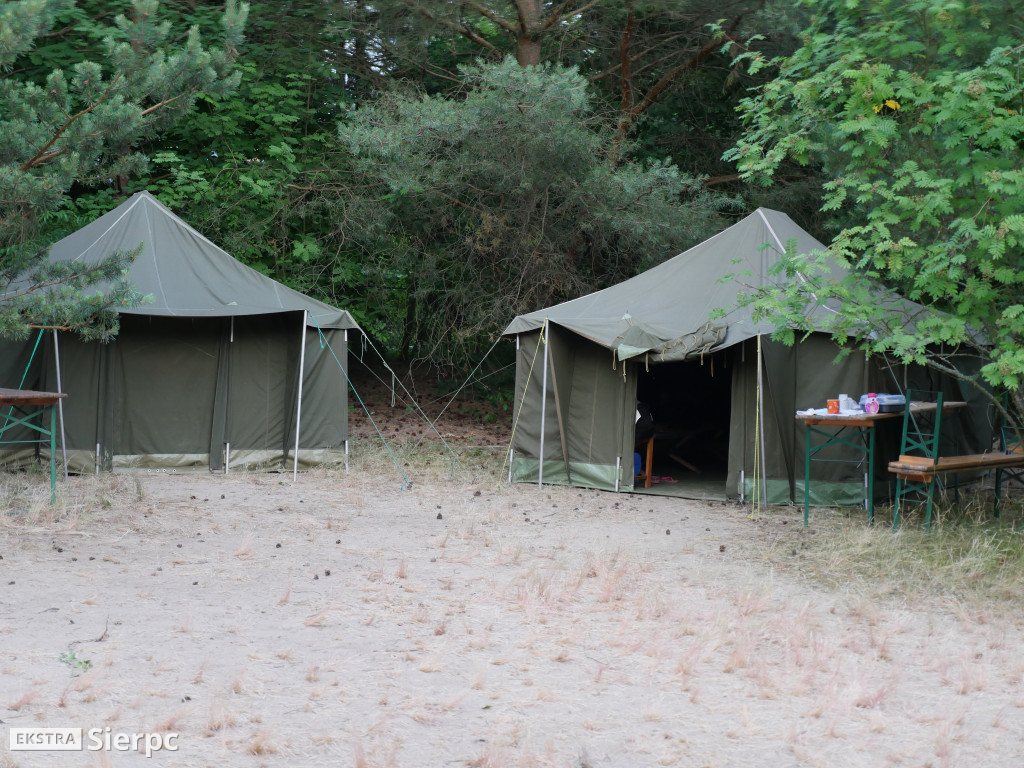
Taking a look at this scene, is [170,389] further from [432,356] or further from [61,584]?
[61,584]

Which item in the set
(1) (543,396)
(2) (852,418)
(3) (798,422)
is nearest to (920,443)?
(2) (852,418)

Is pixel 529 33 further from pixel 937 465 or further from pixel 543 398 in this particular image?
pixel 937 465

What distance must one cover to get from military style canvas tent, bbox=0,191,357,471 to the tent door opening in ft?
12.3

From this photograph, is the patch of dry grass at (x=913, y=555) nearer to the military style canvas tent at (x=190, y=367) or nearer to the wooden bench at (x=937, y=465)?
the wooden bench at (x=937, y=465)

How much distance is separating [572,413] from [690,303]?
5.06 feet

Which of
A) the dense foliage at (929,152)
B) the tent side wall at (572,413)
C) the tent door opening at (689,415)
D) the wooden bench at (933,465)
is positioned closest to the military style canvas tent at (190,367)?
the tent side wall at (572,413)

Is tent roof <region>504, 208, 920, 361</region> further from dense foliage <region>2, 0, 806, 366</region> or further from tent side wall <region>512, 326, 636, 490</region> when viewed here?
dense foliage <region>2, 0, 806, 366</region>

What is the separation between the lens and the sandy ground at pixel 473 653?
3.18 meters

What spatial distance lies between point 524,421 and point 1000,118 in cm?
519

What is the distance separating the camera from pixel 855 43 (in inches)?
235

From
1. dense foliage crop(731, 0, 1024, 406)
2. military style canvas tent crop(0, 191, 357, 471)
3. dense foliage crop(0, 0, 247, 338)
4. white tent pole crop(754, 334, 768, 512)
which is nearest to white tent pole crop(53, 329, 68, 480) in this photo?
military style canvas tent crop(0, 191, 357, 471)

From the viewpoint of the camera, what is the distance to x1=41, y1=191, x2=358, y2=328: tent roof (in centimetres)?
933

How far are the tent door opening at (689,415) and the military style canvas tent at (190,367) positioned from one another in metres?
3.74

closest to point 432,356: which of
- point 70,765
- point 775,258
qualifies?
point 775,258
